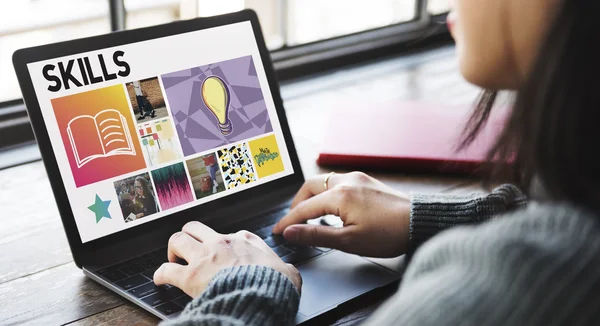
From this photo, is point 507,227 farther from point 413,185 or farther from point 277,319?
point 413,185

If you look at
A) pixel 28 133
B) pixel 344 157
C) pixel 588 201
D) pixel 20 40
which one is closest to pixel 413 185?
pixel 344 157

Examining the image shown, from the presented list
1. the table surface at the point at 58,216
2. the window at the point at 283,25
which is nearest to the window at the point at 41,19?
the window at the point at 283,25

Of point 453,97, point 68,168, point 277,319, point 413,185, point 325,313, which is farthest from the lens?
point 453,97

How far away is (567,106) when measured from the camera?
1.67 ft

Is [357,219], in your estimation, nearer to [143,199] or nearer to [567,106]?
[143,199]

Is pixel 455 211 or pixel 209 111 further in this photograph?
pixel 209 111

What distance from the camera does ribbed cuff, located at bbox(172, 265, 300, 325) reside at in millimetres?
705

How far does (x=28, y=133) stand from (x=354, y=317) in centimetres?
91

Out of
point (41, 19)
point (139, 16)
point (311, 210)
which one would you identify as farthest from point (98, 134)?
point (139, 16)

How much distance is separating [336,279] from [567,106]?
47 centimetres

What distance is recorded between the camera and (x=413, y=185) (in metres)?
1.21

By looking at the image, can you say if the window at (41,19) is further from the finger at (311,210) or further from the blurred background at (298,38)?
the finger at (311,210)

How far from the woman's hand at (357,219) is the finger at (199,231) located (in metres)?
0.12

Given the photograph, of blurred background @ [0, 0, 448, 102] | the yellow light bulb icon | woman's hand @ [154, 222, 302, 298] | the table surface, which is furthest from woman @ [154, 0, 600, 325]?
blurred background @ [0, 0, 448, 102]
